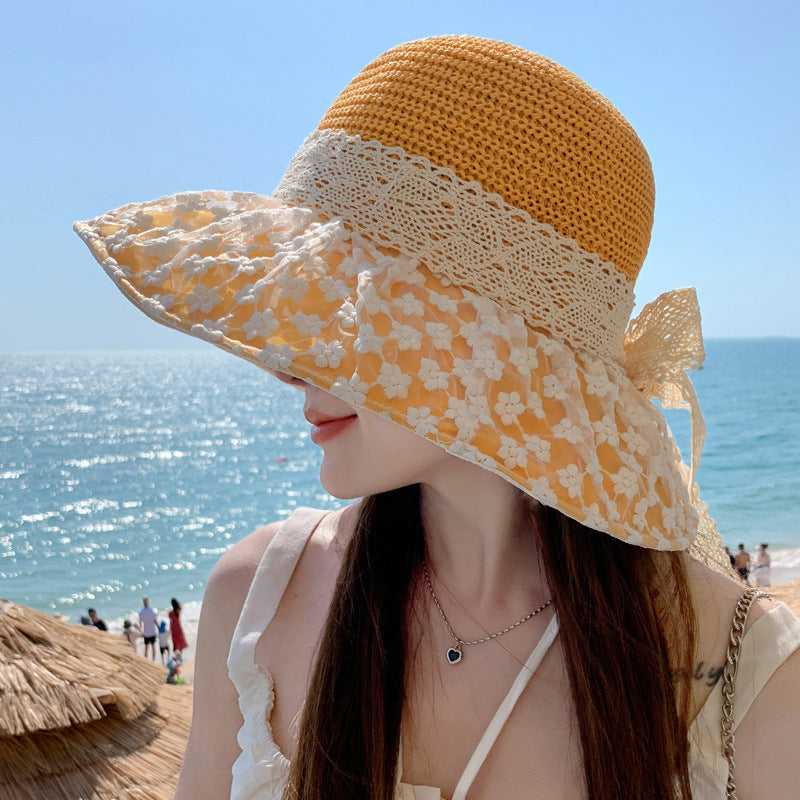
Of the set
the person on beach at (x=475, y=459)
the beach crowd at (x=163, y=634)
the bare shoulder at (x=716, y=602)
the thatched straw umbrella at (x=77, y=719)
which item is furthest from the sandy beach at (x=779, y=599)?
the thatched straw umbrella at (x=77, y=719)

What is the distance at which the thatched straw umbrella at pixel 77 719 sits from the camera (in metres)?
3.50

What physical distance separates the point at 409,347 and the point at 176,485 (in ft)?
156

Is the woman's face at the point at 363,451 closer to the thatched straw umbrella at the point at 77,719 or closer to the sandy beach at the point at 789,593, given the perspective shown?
the thatched straw umbrella at the point at 77,719

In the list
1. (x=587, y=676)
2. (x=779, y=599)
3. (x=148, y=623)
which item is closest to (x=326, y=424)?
(x=587, y=676)

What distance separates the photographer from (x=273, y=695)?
1390 millimetres

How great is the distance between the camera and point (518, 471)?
104 cm

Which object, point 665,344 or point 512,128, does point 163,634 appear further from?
point 512,128

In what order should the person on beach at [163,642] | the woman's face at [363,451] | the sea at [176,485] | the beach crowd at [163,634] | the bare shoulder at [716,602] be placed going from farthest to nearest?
the sea at [176,485]
the person on beach at [163,642]
the beach crowd at [163,634]
the bare shoulder at [716,602]
the woman's face at [363,451]

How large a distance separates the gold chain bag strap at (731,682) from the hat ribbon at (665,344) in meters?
0.32

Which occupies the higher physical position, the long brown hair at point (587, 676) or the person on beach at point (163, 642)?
the long brown hair at point (587, 676)

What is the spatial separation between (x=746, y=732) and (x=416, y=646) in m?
0.55

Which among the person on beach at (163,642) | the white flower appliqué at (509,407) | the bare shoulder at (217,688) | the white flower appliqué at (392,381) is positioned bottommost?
the person on beach at (163,642)

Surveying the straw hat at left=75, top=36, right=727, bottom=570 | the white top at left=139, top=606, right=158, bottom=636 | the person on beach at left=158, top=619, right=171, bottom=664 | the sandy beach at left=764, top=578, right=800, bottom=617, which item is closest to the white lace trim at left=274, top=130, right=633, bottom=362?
the straw hat at left=75, top=36, right=727, bottom=570

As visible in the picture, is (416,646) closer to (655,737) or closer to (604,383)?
(655,737)
